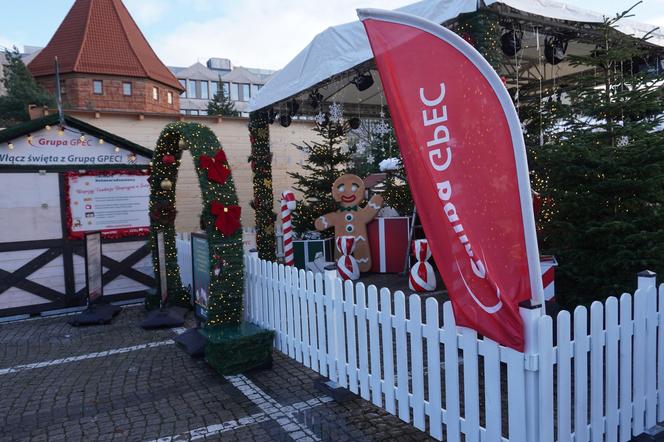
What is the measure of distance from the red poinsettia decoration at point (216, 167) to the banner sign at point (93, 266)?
338 cm

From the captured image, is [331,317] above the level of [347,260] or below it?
above

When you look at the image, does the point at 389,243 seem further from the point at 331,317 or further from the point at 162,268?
the point at 331,317

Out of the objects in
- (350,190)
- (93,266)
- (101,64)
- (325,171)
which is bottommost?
(93,266)

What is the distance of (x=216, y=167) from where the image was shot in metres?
5.64

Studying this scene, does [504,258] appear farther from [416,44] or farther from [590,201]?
[590,201]

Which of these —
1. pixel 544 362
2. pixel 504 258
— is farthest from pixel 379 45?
pixel 544 362

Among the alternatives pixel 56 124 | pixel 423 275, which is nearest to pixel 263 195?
pixel 423 275

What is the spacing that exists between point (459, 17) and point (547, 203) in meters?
2.75

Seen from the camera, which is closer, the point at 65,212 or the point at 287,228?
the point at 65,212

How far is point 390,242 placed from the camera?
34.7 ft

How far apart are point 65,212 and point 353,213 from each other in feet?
17.6

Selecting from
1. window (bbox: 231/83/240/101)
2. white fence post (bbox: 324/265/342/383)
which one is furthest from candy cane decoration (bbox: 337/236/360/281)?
window (bbox: 231/83/240/101)

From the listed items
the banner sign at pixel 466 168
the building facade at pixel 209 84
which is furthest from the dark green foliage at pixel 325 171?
the building facade at pixel 209 84

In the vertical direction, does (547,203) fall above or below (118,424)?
above
